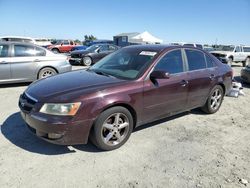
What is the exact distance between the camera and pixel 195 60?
4926 mm

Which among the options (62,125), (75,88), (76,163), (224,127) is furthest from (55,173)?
(224,127)

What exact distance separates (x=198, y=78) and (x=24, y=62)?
5482 mm

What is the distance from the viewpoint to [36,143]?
3.74m

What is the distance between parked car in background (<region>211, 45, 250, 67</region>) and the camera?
60.1 feet

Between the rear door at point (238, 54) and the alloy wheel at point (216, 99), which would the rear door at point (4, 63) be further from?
the rear door at point (238, 54)

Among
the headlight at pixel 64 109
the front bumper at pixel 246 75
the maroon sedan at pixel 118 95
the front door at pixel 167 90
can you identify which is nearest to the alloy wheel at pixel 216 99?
the maroon sedan at pixel 118 95

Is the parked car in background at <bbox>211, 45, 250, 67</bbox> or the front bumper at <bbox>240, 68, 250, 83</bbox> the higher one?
the parked car in background at <bbox>211, 45, 250, 67</bbox>

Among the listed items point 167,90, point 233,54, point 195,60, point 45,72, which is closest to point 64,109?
point 167,90

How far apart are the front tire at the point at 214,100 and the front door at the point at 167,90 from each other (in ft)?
Result: 3.18

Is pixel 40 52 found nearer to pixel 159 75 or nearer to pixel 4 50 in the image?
pixel 4 50

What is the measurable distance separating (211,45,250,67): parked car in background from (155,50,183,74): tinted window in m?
15.0

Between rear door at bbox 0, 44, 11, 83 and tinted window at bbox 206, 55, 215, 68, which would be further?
→ rear door at bbox 0, 44, 11, 83

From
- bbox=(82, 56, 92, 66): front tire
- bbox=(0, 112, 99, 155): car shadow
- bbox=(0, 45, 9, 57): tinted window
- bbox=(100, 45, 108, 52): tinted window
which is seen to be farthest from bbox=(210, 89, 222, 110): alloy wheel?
bbox=(100, 45, 108, 52): tinted window

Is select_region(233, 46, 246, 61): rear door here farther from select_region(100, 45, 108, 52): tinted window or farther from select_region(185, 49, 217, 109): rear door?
select_region(185, 49, 217, 109): rear door
